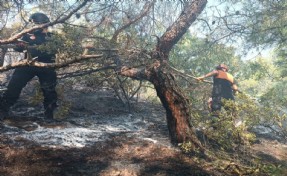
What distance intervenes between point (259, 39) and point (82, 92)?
6.63m

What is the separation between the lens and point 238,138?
506 centimetres

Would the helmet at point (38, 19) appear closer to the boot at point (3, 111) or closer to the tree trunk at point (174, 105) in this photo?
the boot at point (3, 111)

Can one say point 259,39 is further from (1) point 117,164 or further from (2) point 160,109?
(1) point 117,164

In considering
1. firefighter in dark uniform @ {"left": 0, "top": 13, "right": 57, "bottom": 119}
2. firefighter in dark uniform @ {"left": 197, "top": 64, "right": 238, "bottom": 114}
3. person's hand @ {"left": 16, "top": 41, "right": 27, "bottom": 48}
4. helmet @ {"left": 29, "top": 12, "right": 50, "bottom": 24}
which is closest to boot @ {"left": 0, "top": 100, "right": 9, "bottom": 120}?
firefighter in dark uniform @ {"left": 0, "top": 13, "right": 57, "bottom": 119}

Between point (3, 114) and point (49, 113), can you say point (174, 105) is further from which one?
point (3, 114)

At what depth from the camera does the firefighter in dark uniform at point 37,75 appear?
5785 millimetres

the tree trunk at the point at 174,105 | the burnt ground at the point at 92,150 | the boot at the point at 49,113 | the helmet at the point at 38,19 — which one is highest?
the helmet at the point at 38,19

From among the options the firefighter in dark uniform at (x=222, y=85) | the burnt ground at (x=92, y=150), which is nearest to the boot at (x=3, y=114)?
the burnt ground at (x=92, y=150)

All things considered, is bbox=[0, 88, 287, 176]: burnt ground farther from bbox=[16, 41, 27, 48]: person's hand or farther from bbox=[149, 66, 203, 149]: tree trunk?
bbox=[16, 41, 27, 48]: person's hand

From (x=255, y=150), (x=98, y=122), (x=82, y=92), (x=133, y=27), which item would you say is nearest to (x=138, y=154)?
(x=98, y=122)

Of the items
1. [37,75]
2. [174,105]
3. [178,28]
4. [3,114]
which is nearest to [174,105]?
[174,105]

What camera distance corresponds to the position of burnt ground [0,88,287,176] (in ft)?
11.7

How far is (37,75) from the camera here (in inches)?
241

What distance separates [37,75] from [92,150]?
2.76 meters
